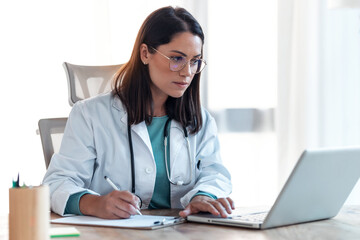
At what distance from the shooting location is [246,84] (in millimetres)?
3447

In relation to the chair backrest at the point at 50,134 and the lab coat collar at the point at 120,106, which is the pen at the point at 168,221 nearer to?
the lab coat collar at the point at 120,106

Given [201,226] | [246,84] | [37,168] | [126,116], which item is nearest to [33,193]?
[201,226]

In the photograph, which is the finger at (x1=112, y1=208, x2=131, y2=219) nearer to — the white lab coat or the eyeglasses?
the white lab coat

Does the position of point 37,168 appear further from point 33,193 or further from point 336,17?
point 33,193

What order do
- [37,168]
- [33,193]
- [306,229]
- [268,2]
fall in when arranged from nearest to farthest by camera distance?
[33,193] < [306,229] < [37,168] < [268,2]

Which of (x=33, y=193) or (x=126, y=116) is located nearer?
(x=33, y=193)

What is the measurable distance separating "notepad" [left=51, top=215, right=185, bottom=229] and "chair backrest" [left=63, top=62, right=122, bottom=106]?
2.53 ft

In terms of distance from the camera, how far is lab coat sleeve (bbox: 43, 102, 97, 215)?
162cm

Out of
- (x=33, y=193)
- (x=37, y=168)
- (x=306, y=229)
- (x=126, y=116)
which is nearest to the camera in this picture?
(x=33, y=193)

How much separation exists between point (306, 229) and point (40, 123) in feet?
3.39

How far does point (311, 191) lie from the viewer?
4.09ft

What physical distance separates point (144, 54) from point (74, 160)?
44cm

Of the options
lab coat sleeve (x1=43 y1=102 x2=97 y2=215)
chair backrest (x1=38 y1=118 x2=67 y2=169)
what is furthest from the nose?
chair backrest (x1=38 y1=118 x2=67 y2=169)

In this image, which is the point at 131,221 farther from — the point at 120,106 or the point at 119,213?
the point at 120,106
